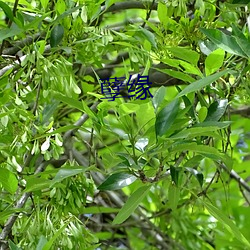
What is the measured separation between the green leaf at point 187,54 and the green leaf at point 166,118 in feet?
0.26

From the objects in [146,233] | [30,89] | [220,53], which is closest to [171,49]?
[220,53]

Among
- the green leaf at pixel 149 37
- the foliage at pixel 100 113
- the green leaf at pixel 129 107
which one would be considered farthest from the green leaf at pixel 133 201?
the green leaf at pixel 149 37

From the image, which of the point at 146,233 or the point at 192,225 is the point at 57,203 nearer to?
the point at 192,225

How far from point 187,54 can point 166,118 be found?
11cm

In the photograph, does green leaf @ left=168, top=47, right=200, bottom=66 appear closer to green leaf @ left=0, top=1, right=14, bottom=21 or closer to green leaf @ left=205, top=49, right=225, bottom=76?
green leaf @ left=205, top=49, right=225, bottom=76

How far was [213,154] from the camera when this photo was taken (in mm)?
792

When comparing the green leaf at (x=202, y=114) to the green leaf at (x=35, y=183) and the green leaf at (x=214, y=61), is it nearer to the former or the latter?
the green leaf at (x=214, y=61)

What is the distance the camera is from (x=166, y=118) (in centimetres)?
77

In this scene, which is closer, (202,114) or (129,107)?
(129,107)

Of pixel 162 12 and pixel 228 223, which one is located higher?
pixel 162 12

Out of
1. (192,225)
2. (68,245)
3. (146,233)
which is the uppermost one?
(68,245)

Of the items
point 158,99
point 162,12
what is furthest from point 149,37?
point 158,99

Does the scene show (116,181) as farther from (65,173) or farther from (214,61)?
(214,61)

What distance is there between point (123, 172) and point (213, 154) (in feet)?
0.37
